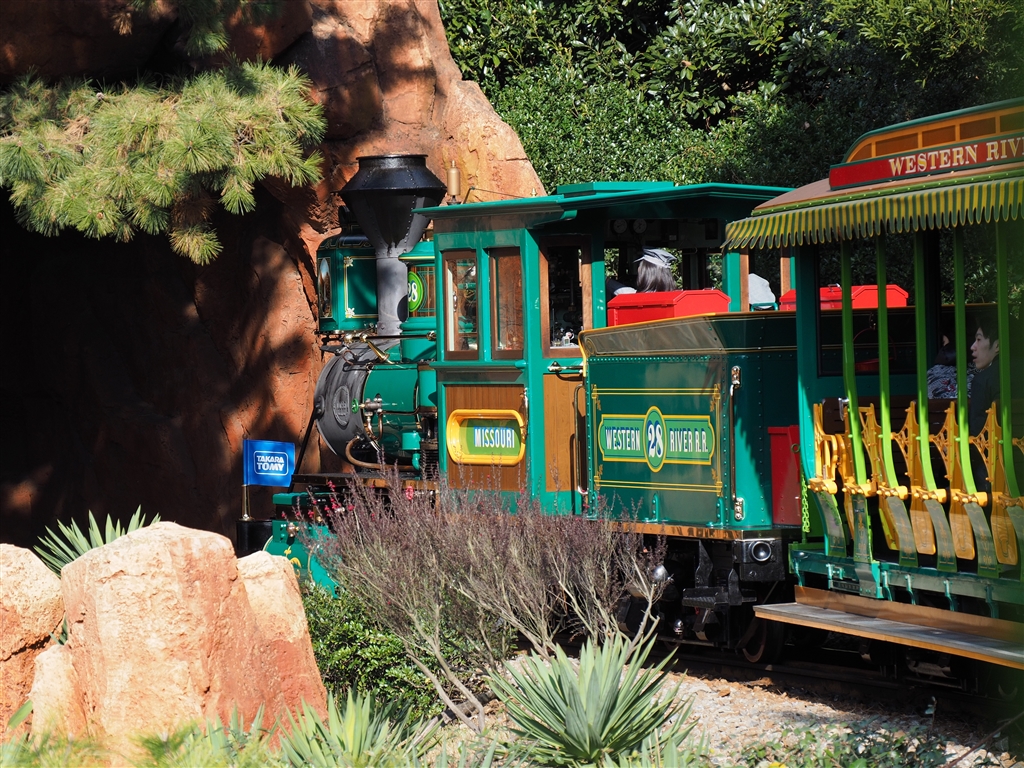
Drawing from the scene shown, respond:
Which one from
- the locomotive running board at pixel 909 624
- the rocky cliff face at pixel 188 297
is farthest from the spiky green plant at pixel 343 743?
the rocky cliff face at pixel 188 297

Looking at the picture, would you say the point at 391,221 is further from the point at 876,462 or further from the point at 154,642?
the point at 154,642

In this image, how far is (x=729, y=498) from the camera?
7980 mm

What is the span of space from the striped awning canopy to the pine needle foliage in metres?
5.01

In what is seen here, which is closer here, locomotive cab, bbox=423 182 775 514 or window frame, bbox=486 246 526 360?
locomotive cab, bbox=423 182 775 514

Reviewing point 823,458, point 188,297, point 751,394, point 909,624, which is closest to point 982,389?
point 823,458

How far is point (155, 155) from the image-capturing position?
11172 millimetres

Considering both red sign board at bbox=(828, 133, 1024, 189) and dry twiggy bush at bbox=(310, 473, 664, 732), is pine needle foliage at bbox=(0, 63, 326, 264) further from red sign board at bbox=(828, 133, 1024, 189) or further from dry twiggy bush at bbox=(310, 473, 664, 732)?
red sign board at bbox=(828, 133, 1024, 189)

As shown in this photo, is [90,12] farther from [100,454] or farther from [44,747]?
[44,747]

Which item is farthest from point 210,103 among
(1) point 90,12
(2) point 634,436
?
(2) point 634,436

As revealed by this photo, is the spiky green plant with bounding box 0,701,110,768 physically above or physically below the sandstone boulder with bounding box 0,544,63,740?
below

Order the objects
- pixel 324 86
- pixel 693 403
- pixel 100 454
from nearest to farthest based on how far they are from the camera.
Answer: pixel 693 403, pixel 324 86, pixel 100 454

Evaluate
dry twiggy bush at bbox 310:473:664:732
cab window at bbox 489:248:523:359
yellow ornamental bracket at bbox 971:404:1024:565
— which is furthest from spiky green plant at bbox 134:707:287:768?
cab window at bbox 489:248:523:359

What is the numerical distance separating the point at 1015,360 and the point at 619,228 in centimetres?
360

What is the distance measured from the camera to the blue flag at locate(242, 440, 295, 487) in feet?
36.8
